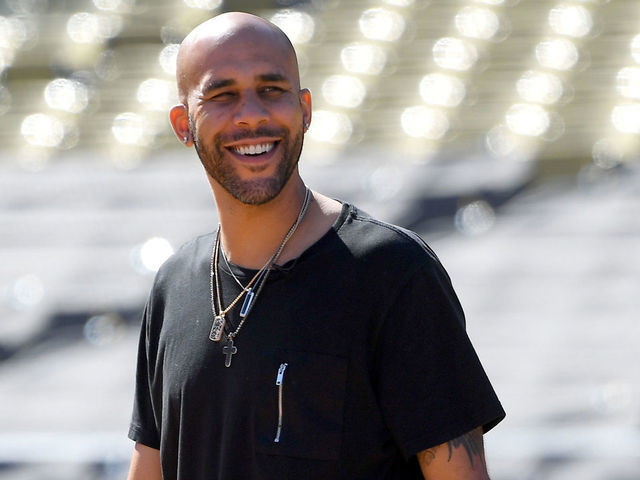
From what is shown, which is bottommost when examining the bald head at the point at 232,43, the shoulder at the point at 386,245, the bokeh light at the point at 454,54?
the shoulder at the point at 386,245

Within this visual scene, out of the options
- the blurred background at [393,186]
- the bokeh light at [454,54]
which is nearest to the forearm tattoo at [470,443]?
the blurred background at [393,186]

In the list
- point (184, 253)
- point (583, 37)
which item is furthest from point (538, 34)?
point (184, 253)

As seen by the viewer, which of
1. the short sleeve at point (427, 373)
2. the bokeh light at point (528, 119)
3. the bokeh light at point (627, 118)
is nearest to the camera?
the short sleeve at point (427, 373)

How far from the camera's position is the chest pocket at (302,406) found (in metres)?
1.51

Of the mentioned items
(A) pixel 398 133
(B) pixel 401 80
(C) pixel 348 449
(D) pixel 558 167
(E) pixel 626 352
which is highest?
→ (B) pixel 401 80

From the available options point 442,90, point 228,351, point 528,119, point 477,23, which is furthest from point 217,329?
point 477,23

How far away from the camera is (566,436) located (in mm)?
3580

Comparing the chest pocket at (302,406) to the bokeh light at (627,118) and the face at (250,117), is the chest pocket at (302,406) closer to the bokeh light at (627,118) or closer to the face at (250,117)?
the face at (250,117)

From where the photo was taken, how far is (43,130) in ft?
18.0

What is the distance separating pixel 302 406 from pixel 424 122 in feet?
12.4

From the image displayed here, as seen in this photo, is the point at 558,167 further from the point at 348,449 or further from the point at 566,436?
the point at 348,449

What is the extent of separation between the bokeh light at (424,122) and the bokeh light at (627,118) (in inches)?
29.5

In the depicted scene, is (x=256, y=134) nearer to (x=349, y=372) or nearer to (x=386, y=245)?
(x=386, y=245)

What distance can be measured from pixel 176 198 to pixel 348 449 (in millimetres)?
3510
